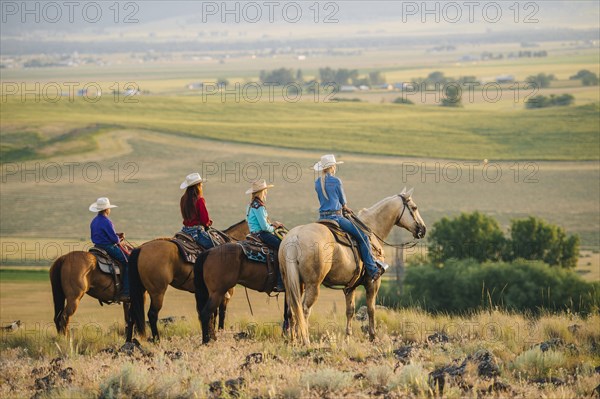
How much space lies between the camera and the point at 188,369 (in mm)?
12359

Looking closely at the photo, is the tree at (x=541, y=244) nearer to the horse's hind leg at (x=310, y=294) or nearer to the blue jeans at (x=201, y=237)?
the blue jeans at (x=201, y=237)

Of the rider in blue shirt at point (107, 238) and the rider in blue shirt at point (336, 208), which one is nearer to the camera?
the rider in blue shirt at point (336, 208)

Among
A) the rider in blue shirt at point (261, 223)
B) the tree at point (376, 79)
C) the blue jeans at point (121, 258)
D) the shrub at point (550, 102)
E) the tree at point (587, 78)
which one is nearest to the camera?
the rider in blue shirt at point (261, 223)

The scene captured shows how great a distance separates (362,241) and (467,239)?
3290 centimetres

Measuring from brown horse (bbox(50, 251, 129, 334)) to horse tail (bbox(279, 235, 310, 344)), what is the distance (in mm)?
3127

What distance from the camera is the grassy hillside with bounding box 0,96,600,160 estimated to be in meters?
80.3

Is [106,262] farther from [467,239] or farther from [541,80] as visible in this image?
[541,80]

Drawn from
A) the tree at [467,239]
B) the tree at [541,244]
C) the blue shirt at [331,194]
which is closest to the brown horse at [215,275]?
the blue shirt at [331,194]

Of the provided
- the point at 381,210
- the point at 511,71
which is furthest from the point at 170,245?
the point at 511,71

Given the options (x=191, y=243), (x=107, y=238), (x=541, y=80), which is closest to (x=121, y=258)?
(x=107, y=238)

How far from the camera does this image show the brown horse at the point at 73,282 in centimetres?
1551

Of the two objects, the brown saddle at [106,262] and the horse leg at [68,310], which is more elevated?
the brown saddle at [106,262]

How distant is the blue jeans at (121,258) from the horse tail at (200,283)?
1814 mm

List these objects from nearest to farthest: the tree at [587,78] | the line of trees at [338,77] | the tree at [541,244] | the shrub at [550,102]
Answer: the tree at [541,244] → the shrub at [550,102] → the tree at [587,78] → the line of trees at [338,77]
